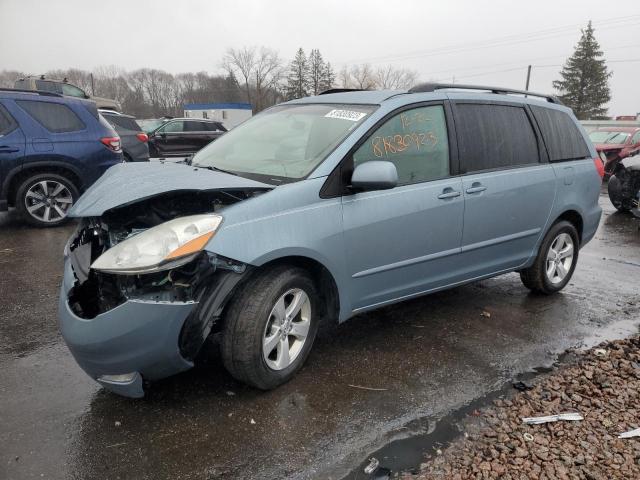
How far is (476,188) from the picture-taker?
12.3 feet

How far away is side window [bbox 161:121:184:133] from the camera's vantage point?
18312 mm

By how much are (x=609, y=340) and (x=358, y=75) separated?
242 ft

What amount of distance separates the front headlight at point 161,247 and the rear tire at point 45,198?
5058mm

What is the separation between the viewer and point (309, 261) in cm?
295

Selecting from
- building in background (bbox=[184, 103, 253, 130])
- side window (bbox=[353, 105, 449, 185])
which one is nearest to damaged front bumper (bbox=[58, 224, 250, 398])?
side window (bbox=[353, 105, 449, 185])

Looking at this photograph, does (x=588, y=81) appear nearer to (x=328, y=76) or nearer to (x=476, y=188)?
(x=328, y=76)

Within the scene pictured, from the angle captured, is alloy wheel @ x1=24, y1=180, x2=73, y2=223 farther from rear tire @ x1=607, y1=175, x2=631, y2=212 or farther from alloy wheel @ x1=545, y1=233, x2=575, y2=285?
rear tire @ x1=607, y1=175, x2=631, y2=212

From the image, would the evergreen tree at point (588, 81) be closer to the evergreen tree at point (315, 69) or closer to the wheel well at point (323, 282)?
the evergreen tree at point (315, 69)

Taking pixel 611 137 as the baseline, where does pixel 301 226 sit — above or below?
above

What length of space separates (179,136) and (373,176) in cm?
1677

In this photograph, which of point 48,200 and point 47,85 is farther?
point 47,85

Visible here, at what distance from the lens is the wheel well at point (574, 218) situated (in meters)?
4.66

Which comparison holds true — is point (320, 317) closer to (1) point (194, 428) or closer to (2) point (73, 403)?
(1) point (194, 428)

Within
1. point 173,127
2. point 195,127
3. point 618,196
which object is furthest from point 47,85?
point 618,196
